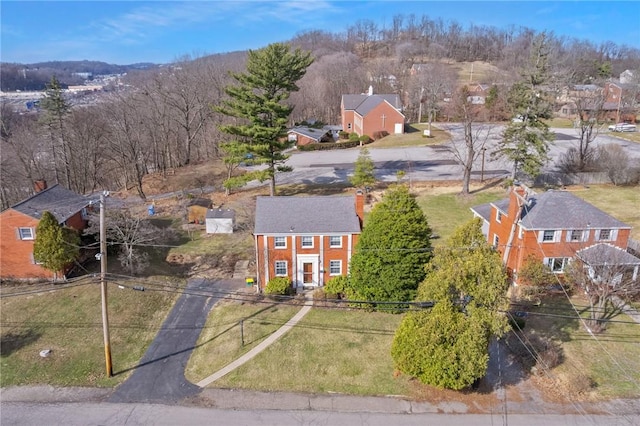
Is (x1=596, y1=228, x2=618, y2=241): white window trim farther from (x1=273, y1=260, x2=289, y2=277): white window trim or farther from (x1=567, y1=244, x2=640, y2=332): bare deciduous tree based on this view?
(x1=273, y1=260, x2=289, y2=277): white window trim

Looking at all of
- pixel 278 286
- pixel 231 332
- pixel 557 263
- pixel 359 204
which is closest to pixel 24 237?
pixel 231 332

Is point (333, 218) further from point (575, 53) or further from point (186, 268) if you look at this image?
point (575, 53)

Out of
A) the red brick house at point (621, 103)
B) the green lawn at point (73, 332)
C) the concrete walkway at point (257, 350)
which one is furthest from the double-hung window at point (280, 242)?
the red brick house at point (621, 103)

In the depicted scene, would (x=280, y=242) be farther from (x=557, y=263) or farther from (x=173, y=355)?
(x=557, y=263)

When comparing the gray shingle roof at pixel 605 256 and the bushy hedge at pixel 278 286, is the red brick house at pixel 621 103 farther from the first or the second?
the bushy hedge at pixel 278 286

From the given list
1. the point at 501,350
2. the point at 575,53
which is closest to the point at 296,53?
the point at 501,350
